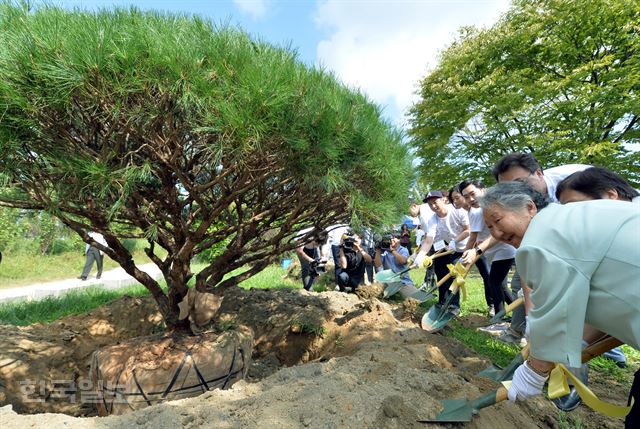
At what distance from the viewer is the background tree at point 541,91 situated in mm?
10234

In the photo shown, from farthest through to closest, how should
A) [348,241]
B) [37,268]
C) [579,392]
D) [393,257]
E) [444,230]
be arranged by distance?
[37,268] → [393,257] → [348,241] → [444,230] → [579,392]

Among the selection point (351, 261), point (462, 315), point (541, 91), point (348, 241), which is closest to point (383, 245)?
point (351, 261)

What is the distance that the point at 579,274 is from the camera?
4.25 ft

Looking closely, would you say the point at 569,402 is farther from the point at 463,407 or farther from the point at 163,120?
the point at 163,120

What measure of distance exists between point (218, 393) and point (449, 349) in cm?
216

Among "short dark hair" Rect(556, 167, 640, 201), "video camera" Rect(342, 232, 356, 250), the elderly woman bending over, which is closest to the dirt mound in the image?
"video camera" Rect(342, 232, 356, 250)

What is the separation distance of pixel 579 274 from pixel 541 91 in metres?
11.5

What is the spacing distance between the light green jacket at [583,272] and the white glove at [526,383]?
12.7 inches

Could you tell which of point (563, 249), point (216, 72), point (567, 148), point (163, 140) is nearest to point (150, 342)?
point (163, 140)

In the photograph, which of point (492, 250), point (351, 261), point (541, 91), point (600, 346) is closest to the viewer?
point (600, 346)

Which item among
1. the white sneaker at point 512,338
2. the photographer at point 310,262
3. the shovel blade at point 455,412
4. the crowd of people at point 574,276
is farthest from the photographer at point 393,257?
the crowd of people at point 574,276

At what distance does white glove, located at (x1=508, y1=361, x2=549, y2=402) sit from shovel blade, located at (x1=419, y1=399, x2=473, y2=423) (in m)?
0.31

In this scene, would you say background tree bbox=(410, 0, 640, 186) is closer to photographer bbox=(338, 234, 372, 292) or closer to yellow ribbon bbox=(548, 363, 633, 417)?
photographer bbox=(338, 234, 372, 292)

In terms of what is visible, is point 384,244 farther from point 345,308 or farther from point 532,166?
point 532,166
